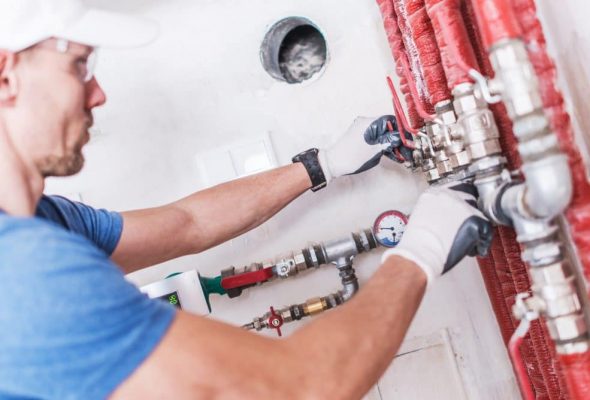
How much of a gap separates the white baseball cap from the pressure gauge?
657 millimetres

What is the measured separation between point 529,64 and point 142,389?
2.09ft

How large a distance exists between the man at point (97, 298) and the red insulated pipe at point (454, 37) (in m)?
0.19

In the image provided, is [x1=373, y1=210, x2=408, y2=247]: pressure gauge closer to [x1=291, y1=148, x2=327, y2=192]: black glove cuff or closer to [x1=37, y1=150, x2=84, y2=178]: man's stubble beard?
[x1=291, y1=148, x2=327, y2=192]: black glove cuff

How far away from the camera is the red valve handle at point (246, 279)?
124 cm

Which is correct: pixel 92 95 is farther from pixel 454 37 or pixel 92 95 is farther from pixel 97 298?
pixel 454 37

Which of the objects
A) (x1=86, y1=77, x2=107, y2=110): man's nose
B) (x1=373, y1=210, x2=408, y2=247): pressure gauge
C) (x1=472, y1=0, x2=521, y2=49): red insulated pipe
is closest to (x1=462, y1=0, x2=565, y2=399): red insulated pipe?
(x1=472, y1=0, x2=521, y2=49): red insulated pipe

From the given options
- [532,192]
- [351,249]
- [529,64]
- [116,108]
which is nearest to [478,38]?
[529,64]

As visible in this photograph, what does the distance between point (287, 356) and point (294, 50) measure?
95 cm

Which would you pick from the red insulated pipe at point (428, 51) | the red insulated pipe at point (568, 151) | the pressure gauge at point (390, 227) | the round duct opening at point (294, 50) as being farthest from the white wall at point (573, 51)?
the round duct opening at point (294, 50)

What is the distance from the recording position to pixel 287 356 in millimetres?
680

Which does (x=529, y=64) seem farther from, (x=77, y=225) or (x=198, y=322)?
(x=77, y=225)

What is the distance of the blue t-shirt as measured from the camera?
2.02 ft

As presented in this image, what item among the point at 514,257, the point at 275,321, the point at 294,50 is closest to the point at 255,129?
the point at 294,50

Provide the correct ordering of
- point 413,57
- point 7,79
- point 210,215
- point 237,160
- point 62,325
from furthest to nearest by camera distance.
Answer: point 237,160, point 210,215, point 413,57, point 7,79, point 62,325
